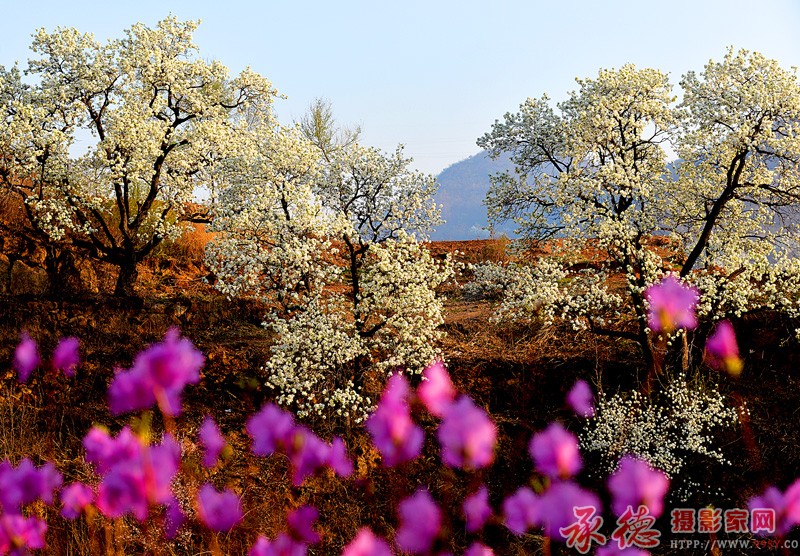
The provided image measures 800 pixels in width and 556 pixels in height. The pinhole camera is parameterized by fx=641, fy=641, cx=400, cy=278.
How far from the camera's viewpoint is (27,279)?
1588cm

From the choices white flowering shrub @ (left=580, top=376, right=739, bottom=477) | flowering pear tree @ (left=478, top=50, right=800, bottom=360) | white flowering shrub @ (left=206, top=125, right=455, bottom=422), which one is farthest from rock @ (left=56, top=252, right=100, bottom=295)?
white flowering shrub @ (left=580, top=376, right=739, bottom=477)

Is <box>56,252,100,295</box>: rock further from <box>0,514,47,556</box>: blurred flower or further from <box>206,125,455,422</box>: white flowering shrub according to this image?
<box>0,514,47,556</box>: blurred flower

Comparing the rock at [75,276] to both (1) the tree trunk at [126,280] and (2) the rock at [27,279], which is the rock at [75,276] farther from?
(1) the tree trunk at [126,280]

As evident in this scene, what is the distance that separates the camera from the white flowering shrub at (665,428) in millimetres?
9742

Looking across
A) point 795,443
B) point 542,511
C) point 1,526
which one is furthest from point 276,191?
point 795,443

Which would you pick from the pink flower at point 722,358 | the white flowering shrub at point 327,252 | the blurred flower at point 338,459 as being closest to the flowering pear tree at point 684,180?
the pink flower at point 722,358

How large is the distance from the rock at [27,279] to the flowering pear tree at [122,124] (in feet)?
5.46

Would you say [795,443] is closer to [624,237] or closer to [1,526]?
[624,237]

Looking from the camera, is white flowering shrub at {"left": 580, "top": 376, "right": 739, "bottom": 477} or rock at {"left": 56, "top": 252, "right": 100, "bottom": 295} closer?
white flowering shrub at {"left": 580, "top": 376, "right": 739, "bottom": 477}

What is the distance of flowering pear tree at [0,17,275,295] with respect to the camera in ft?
42.9

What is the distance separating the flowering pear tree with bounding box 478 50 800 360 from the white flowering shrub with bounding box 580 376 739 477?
3.45 feet

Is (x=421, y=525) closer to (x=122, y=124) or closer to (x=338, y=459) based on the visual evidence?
(x=338, y=459)

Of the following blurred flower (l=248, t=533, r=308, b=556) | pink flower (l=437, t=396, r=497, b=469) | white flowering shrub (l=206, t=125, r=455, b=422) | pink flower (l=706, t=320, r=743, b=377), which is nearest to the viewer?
pink flower (l=437, t=396, r=497, b=469)

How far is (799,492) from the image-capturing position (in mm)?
2639
